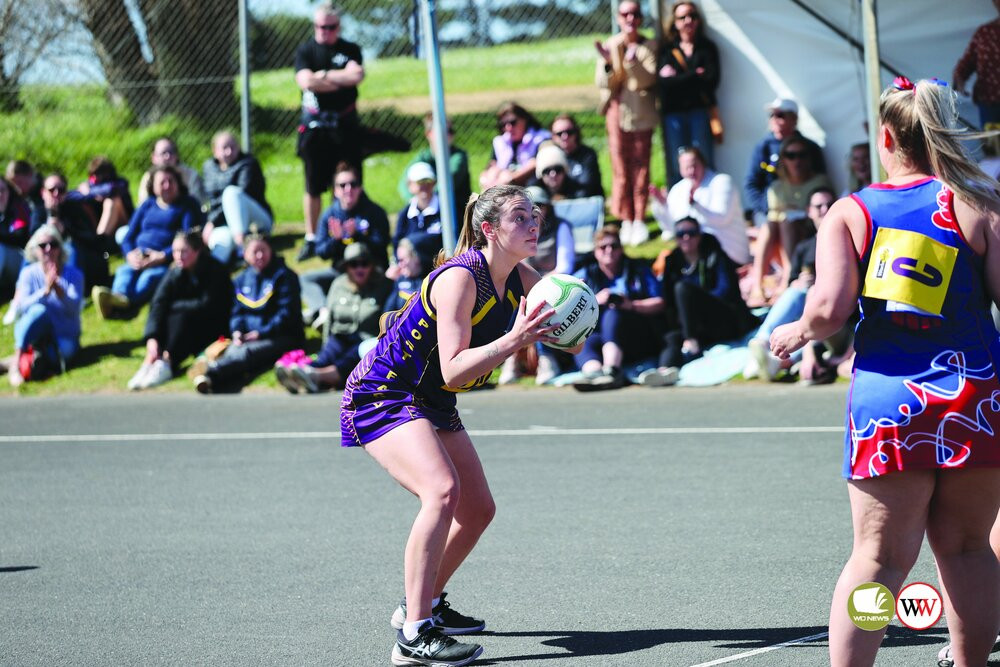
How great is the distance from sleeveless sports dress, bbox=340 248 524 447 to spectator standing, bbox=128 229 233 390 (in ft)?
28.7

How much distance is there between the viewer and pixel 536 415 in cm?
1074

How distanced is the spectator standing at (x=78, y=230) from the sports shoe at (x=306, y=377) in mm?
4862

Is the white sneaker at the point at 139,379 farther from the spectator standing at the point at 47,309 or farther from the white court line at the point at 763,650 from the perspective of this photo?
the white court line at the point at 763,650

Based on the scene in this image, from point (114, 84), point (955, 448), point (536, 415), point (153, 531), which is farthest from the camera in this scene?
point (114, 84)

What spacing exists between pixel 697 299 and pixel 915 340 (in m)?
8.35

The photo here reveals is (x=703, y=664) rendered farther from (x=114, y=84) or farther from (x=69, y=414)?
(x=114, y=84)

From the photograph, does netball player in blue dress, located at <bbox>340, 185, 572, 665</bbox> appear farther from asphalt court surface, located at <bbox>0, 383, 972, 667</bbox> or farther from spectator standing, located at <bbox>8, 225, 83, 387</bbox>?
spectator standing, located at <bbox>8, 225, 83, 387</bbox>

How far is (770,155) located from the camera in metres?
13.7

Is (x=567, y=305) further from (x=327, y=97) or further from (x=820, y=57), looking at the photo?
(x=327, y=97)

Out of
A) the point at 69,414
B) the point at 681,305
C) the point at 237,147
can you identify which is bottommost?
the point at 69,414

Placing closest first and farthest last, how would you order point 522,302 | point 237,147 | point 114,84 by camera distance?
point 522,302
point 237,147
point 114,84

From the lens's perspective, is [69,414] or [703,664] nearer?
[703,664]

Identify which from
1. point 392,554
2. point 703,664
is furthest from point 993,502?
point 392,554

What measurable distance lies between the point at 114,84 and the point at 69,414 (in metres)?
8.04
